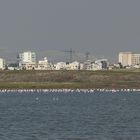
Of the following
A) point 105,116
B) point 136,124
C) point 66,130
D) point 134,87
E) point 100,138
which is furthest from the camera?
point 134,87

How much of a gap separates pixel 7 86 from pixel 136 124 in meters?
121

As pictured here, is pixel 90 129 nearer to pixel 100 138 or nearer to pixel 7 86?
pixel 100 138

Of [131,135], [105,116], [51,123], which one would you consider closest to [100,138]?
[131,135]

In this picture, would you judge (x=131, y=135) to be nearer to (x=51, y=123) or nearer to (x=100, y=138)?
(x=100, y=138)

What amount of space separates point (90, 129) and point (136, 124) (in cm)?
591

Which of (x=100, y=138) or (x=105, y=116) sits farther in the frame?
(x=105, y=116)

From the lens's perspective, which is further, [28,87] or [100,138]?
[28,87]

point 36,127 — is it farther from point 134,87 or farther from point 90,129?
point 134,87

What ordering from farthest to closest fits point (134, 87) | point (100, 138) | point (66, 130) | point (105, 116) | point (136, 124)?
point (134, 87) < point (105, 116) < point (136, 124) < point (66, 130) < point (100, 138)

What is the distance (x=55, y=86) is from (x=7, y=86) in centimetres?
1054

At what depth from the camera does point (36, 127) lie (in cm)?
6769

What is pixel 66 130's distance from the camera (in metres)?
65.2

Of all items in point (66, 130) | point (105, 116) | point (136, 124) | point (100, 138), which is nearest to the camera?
point (100, 138)

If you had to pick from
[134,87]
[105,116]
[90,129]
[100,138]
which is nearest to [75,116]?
[105,116]
